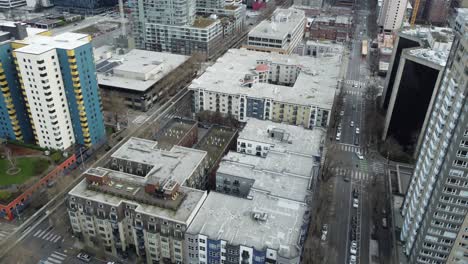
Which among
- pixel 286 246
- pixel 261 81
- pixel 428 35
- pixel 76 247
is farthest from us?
pixel 261 81

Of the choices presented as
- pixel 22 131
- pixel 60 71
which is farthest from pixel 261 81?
pixel 22 131

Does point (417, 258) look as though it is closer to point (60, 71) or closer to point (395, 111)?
point (395, 111)

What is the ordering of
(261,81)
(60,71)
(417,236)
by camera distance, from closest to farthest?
(417,236), (60,71), (261,81)

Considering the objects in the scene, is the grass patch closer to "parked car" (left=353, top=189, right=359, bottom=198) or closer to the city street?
the city street

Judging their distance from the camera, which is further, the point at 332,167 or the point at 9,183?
the point at 332,167

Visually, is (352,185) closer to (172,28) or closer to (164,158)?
(164,158)

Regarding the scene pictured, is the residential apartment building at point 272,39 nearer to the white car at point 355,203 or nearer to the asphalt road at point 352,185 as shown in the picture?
the asphalt road at point 352,185
